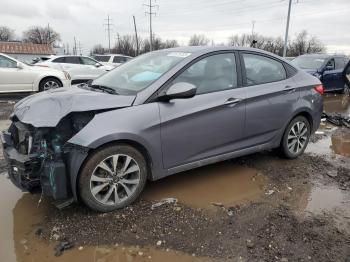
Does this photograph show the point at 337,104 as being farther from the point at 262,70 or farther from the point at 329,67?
the point at 262,70

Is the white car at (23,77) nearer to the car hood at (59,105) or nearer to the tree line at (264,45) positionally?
the car hood at (59,105)

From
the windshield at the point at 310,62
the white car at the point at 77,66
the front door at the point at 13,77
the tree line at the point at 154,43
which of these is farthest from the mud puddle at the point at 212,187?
the tree line at the point at 154,43

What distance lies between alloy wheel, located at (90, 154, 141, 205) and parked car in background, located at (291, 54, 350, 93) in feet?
37.0

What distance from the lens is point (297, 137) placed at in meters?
5.47

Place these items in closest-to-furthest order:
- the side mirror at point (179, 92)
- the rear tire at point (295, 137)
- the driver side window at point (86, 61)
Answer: the side mirror at point (179, 92), the rear tire at point (295, 137), the driver side window at point (86, 61)

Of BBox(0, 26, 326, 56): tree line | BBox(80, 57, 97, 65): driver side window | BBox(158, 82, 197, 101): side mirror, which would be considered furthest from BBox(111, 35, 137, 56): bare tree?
BBox(158, 82, 197, 101): side mirror

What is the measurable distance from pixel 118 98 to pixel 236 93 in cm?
155

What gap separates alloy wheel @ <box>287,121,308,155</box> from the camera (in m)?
5.39

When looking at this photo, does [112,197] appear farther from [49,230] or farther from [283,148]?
[283,148]

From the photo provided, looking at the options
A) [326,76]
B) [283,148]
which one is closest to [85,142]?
[283,148]

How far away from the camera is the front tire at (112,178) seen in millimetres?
3516

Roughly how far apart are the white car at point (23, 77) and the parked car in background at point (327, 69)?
30.0 ft

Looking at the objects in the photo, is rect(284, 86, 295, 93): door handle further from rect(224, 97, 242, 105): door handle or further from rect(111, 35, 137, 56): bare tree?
rect(111, 35, 137, 56): bare tree

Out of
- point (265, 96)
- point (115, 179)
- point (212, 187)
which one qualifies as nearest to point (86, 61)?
point (265, 96)
